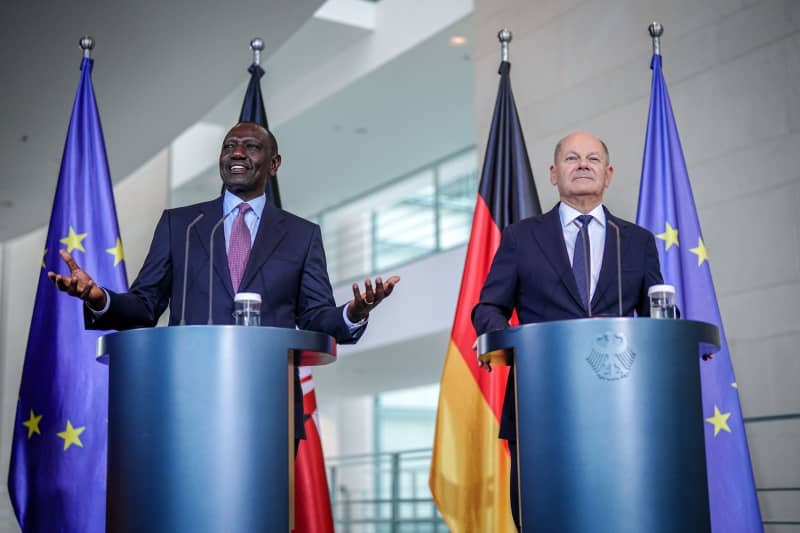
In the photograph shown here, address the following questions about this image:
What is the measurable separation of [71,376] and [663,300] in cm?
251

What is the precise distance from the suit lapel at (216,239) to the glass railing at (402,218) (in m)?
8.64

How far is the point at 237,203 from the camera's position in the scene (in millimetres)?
2689

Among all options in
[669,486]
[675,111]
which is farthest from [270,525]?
[675,111]

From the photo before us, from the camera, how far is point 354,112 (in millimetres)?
11055

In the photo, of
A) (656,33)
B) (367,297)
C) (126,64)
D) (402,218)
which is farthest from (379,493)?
(367,297)

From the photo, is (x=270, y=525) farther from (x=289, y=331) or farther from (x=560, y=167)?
(x=560, y=167)

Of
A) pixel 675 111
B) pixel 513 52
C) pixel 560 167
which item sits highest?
pixel 513 52

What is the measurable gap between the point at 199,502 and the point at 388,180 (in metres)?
11.5

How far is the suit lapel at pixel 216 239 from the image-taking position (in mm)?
2545

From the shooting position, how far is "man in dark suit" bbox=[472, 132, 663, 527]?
2566mm

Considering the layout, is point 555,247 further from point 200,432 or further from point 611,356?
point 200,432

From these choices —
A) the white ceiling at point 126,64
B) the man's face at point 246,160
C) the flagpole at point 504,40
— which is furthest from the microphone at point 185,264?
the white ceiling at point 126,64

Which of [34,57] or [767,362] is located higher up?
[34,57]

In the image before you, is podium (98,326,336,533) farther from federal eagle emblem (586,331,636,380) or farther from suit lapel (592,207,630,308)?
suit lapel (592,207,630,308)
